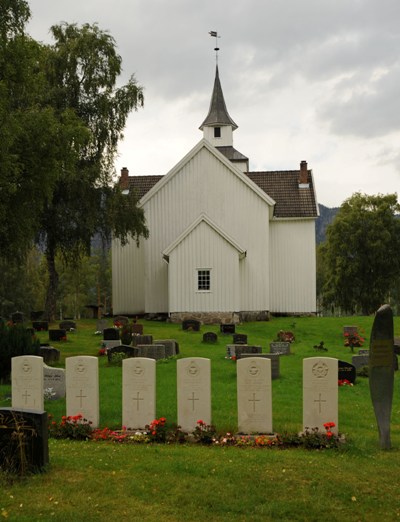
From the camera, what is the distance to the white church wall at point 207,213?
36594 mm

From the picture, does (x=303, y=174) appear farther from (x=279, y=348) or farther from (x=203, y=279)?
(x=279, y=348)

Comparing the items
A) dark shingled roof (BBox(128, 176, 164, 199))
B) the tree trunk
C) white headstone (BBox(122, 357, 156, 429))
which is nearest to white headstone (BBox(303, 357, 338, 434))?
white headstone (BBox(122, 357, 156, 429))

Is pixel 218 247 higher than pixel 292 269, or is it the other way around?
pixel 218 247

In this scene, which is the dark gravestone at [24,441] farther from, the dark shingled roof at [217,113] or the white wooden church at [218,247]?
the dark shingled roof at [217,113]

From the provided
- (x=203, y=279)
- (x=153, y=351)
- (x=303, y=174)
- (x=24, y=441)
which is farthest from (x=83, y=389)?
(x=303, y=174)

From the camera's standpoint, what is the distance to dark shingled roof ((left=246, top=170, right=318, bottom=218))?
3906 centimetres

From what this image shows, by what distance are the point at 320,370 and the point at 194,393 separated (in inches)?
84.3

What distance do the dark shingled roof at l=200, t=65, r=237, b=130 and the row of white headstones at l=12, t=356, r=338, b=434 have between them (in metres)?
40.6

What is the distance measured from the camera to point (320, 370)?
420 inches

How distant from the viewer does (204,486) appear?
26.5ft

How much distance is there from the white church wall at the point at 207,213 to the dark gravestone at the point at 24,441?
27.9m

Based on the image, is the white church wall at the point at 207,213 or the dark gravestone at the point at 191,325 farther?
the white church wall at the point at 207,213

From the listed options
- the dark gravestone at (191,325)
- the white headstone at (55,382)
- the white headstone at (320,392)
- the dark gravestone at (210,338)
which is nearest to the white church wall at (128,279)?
the dark gravestone at (191,325)

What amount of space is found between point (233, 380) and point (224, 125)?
119ft
